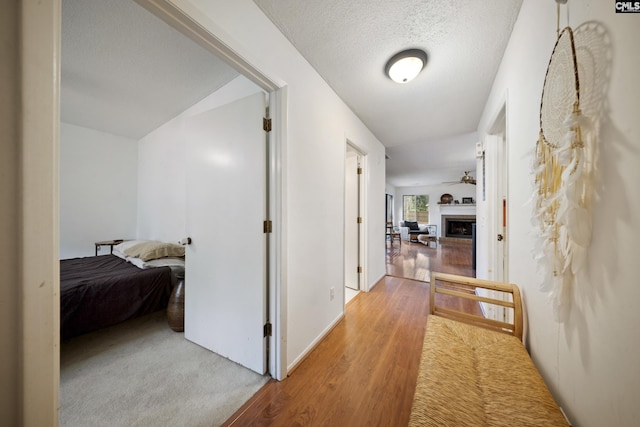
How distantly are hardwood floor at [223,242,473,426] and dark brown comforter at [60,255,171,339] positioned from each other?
59.9 inches

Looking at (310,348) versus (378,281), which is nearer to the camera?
(310,348)

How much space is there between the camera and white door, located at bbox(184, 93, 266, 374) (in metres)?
1.45

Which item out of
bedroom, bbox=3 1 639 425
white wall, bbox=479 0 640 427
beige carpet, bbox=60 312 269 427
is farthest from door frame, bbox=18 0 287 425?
white wall, bbox=479 0 640 427

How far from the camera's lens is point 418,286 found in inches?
127

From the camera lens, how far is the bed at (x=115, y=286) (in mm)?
1670

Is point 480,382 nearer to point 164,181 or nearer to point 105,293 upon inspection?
point 105,293

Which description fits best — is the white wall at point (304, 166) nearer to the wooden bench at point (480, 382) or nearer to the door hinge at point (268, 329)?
the door hinge at point (268, 329)

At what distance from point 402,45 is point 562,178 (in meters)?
1.45

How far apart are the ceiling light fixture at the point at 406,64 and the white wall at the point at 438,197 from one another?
25.8ft

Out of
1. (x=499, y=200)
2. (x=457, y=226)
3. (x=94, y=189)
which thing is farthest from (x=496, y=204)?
(x=457, y=226)

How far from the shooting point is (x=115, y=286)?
1.88m

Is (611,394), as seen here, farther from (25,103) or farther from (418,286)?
(418,286)

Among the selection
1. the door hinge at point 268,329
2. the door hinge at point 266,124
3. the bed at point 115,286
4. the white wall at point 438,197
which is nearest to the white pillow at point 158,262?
the bed at point 115,286

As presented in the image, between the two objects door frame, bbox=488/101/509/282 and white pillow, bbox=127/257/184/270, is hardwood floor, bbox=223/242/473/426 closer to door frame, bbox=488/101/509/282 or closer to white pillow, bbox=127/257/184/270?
door frame, bbox=488/101/509/282
